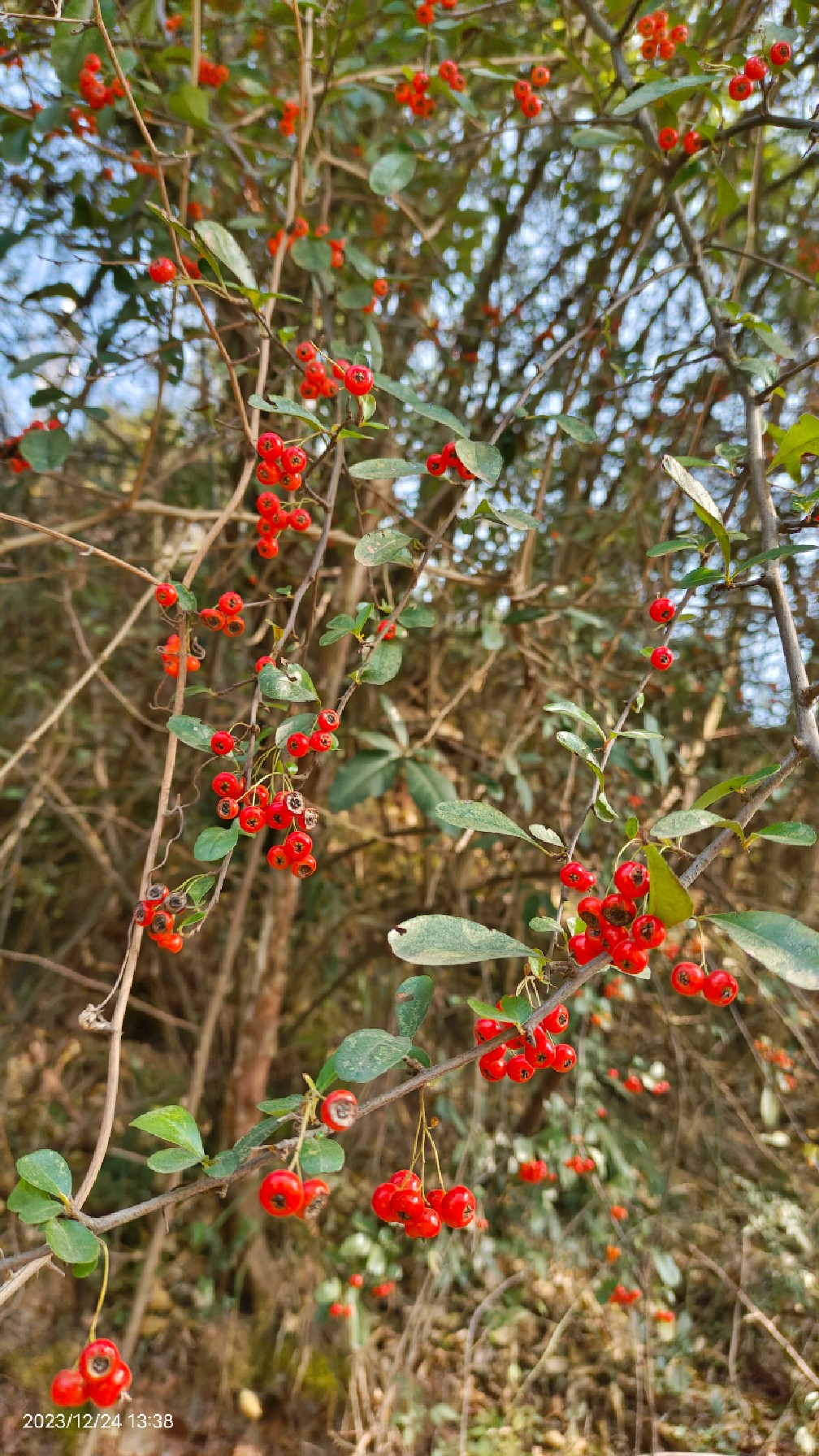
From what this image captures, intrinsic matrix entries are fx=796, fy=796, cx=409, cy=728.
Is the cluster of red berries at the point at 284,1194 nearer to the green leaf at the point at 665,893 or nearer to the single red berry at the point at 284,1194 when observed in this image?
the single red berry at the point at 284,1194

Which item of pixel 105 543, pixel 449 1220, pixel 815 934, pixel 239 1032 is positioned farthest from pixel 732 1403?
pixel 105 543


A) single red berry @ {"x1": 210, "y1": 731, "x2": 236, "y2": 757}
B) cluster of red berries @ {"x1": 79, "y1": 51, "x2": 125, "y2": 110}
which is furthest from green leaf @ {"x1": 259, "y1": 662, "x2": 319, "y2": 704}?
cluster of red berries @ {"x1": 79, "y1": 51, "x2": 125, "y2": 110}

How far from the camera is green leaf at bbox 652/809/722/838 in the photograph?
0.83 m

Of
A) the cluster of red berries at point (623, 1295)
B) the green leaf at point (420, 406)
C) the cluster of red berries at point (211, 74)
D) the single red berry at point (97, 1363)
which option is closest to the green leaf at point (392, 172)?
the cluster of red berries at point (211, 74)

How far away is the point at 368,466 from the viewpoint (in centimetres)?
116

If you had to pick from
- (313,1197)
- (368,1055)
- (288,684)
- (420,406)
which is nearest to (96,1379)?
(313,1197)

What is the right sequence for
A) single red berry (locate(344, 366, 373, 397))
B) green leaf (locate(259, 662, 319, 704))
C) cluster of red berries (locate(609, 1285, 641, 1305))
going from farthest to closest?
cluster of red berries (locate(609, 1285, 641, 1305)), single red berry (locate(344, 366, 373, 397)), green leaf (locate(259, 662, 319, 704))

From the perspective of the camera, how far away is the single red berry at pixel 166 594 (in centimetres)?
118

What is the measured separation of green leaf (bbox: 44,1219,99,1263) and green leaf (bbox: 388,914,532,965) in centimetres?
38

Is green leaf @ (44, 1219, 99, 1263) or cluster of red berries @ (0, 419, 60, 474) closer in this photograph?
green leaf @ (44, 1219, 99, 1263)

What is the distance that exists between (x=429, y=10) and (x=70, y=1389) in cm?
259

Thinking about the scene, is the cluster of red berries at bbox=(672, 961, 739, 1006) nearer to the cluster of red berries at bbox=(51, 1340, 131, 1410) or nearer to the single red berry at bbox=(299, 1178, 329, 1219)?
the single red berry at bbox=(299, 1178, 329, 1219)

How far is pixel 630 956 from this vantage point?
78 cm

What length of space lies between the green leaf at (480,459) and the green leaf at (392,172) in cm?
Result: 95
